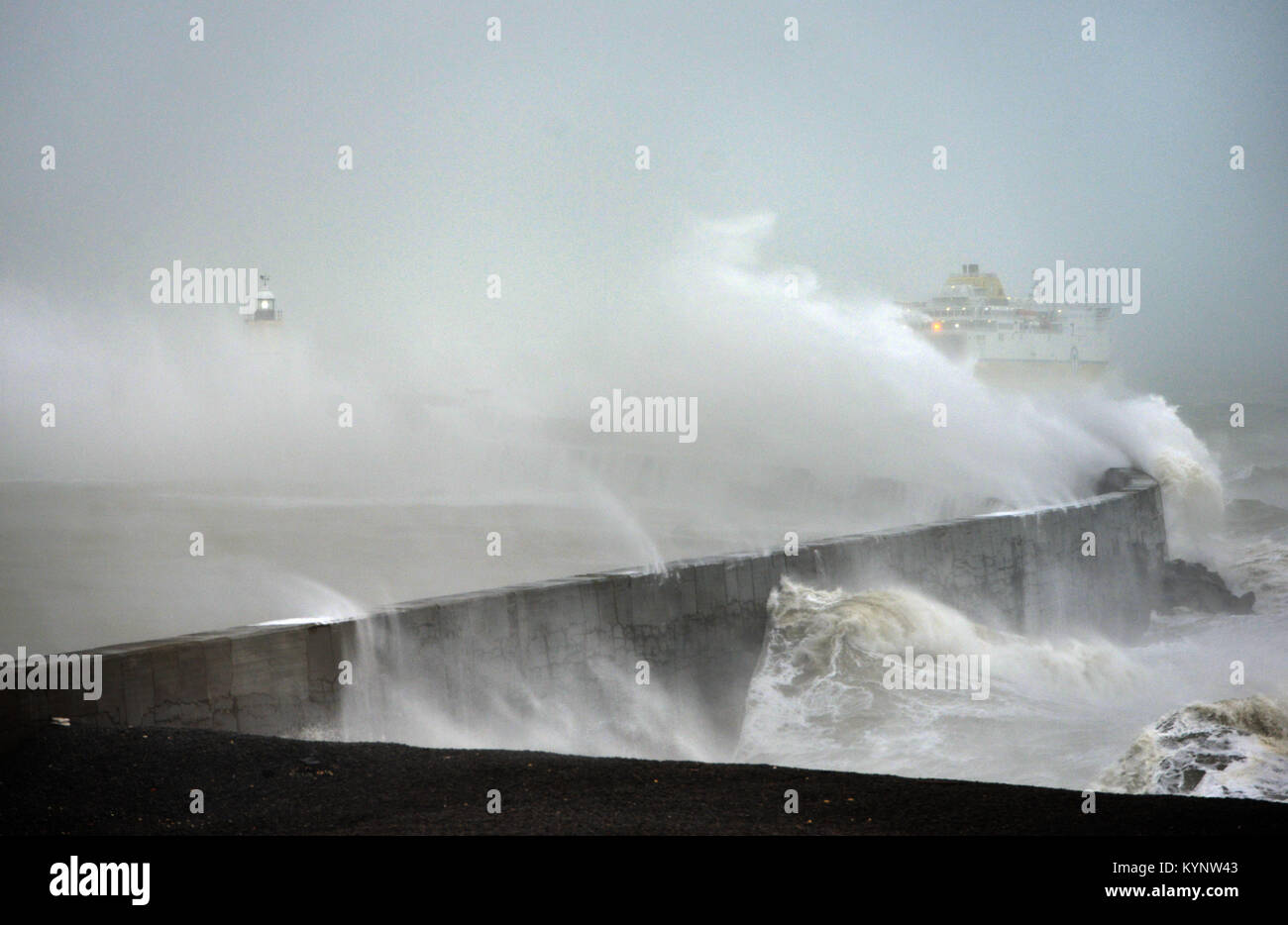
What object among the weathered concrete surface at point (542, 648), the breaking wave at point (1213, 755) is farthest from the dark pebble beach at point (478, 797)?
the breaking wave at point (1213, 755)

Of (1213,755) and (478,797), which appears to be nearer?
(478,797)

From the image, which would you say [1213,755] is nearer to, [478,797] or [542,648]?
[542,648]

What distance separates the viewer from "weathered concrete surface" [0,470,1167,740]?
8.34m

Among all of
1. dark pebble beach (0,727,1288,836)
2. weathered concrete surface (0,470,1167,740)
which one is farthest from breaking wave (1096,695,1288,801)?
weathered concrete surface (0,470,1167,740)

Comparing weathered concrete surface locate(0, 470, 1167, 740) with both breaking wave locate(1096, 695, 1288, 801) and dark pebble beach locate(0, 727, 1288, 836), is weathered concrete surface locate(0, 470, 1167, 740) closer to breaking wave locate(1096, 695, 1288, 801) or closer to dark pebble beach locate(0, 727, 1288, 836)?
dark pebble beach locate(0, 727, 1288, 836)

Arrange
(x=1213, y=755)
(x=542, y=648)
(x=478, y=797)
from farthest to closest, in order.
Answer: (x=542, y=648) < (x=1213, y=755) < (x=478, y=797)

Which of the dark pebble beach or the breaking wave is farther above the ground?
the dark pebble beach

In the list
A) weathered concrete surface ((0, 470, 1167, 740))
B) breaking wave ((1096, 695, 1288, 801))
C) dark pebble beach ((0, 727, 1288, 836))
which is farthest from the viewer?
breaking wave ((1096, 695, 1288, 801))

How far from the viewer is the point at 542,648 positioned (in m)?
10.8

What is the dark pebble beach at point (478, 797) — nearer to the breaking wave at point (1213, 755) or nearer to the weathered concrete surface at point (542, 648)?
the weathered concrete surface at point (542, 648)

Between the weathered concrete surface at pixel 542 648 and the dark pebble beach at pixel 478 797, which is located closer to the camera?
the dark pebble beach at pixel 478 797

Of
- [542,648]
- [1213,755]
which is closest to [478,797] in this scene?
[542,648]

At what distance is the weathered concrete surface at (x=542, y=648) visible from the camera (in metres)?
8.34
